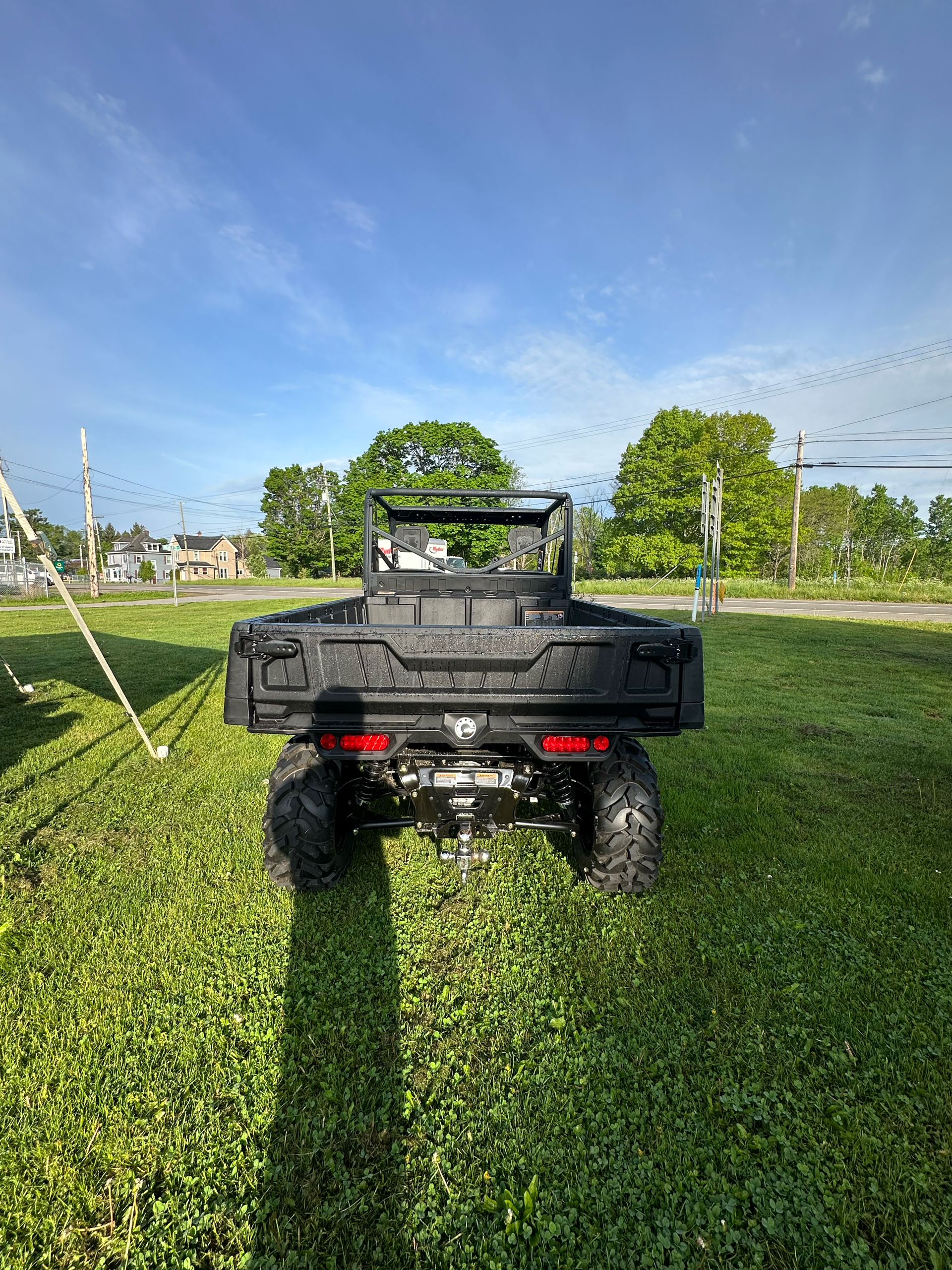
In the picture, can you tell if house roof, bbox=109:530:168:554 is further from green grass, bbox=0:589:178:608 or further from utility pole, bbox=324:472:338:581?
green grass, bbox=0:589:178:608

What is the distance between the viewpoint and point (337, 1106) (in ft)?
5.81

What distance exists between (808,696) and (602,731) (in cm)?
593

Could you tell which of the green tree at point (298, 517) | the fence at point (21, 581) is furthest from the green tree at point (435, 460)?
the fence at point (21, 581)

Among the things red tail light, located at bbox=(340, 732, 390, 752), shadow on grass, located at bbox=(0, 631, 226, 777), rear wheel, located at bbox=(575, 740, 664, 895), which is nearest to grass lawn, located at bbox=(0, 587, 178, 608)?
shadow on grass, located at bbox=(0, 631, 226, 777)

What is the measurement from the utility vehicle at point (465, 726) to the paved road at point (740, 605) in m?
13.9

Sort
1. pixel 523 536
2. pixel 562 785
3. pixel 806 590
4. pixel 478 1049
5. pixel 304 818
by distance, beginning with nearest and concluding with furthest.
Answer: pixel 478 1049, pixel 304 818, pixel 562 785, pixel 523 536, pixel 806 590

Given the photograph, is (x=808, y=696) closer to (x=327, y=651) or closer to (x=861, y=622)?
(x=327, y=651)

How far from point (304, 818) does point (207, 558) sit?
83.9 m

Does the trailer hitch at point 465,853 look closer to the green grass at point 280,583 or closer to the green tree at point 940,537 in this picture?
the green grass at point 280,583

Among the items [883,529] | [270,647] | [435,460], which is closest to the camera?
[270,647]

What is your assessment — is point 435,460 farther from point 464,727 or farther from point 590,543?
point 464,727

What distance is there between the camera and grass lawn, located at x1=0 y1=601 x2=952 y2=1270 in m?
1.46

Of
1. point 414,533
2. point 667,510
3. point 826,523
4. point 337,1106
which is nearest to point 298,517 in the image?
point 667,510

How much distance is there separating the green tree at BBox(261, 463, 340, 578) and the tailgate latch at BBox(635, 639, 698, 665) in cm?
5646
